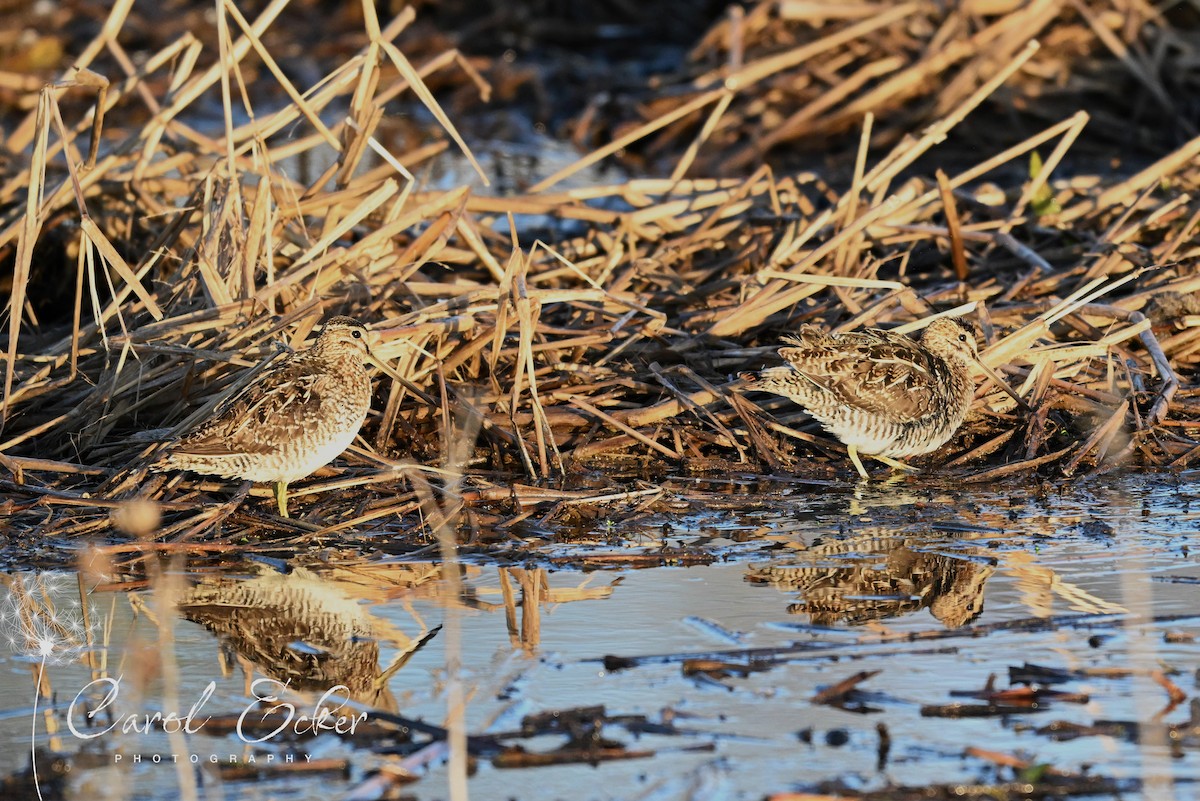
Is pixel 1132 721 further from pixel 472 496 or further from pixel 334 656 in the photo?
pixel 472 496

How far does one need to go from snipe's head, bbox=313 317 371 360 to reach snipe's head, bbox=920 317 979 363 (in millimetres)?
2486

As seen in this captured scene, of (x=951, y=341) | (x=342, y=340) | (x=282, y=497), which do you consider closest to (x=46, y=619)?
(x=282, y=497)

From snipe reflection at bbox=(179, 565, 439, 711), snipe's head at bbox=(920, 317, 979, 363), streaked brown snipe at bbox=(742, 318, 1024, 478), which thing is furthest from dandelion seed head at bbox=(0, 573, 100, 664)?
snipe's head at bbox=(920, 317, 979, 363)

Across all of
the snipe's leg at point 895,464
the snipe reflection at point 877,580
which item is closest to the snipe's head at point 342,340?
the snipe reflection at point 877,580

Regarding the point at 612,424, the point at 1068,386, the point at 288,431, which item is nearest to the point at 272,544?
the point at 288,431

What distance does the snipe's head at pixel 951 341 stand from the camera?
678 cm

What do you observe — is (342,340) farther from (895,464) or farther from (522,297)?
(895,464)

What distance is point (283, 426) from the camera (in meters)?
5.93

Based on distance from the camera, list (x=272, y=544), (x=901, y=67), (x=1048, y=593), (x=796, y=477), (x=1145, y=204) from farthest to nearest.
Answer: (x=901, y=67), (x=1145, y=204), (x=796, y=477), (x=272, y=544), (x=1048, y=593)

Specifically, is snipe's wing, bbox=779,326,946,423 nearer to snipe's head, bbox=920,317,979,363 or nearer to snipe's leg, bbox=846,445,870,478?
snipe's head, bbox=920,317,979,363

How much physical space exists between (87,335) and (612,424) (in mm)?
2372

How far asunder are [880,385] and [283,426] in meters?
2.50

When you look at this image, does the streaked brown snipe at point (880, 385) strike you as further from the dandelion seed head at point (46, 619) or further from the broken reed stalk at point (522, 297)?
the dandelion seed head at point (46, 619)

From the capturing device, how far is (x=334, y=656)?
15.3 ft
